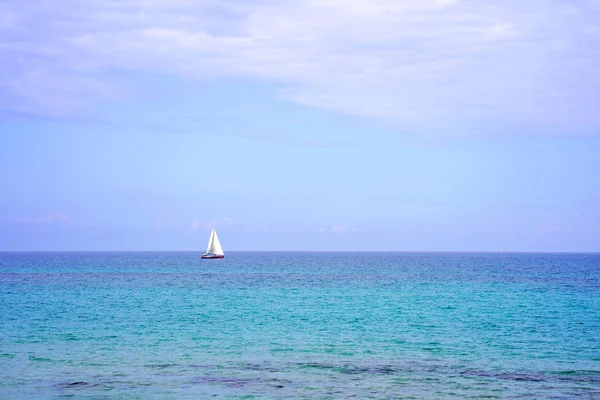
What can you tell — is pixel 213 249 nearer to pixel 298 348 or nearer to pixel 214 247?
pixel 214 247

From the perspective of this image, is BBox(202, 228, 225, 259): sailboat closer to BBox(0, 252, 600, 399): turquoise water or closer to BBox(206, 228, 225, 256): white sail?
BBox(206, 228, 225, 256): white sail

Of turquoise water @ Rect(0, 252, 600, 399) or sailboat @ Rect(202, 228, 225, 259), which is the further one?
sailboat @ Rect(202, 228, 225, 259)

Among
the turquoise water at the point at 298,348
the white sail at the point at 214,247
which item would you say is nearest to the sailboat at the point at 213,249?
the white sail at the point at 214,247

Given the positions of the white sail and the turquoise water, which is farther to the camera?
the white sail

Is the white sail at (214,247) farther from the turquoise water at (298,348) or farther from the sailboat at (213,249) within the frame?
the turquoise water at (298,348)

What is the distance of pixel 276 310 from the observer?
166 feet

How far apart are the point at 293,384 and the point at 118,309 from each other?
1178 inches

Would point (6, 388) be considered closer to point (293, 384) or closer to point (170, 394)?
point (170, 394)

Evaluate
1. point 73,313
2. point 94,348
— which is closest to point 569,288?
point 73,313

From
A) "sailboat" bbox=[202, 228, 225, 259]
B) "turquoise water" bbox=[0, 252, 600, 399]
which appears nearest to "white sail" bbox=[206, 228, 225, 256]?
"sailboat" bbox=[202, 228, 225, 259]

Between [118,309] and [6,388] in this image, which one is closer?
[6,388]

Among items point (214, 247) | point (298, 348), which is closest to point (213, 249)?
point (214, 247)

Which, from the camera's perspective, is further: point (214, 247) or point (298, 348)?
point (214, 247)

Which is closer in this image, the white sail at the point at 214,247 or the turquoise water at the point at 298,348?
the turquoise water at the point at 298,348
